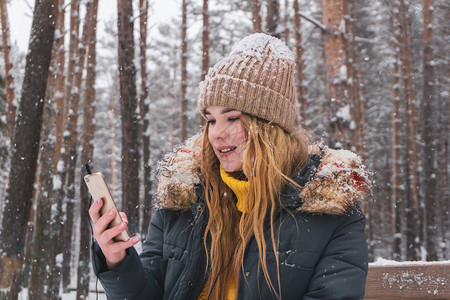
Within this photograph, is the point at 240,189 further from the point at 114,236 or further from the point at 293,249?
the point at 114,236

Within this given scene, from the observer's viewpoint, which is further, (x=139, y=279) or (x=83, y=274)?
(x=83, y=274)

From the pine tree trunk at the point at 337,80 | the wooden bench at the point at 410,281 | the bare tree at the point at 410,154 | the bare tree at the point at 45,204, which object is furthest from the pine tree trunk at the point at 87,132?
the wooden bench at the point at 410,281

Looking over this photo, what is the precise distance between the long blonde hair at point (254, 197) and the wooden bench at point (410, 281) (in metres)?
1.28

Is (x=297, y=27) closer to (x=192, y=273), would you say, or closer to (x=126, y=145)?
(x=126, y=145)

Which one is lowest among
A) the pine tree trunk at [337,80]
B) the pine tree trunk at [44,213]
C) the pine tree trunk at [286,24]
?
the pine tree trunk at [44,213]

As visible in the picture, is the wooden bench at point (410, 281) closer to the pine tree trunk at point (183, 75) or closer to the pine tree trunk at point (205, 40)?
the pine tree trunk at point (205, 40)

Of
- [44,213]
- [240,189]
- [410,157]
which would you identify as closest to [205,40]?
[44,213]

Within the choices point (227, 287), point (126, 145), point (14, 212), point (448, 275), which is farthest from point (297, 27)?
point (227, 287)

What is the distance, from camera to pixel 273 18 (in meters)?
9.13

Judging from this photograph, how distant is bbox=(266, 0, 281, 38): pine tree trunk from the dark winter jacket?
7.15 meters

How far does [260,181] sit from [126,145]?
821cm

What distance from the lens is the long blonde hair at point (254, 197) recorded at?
78.3 inches

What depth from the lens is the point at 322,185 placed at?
2.01 metres

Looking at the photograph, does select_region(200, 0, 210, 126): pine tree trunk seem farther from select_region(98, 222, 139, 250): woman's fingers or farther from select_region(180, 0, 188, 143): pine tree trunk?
select_region(98, 222, 139, 250): woman's fingers
